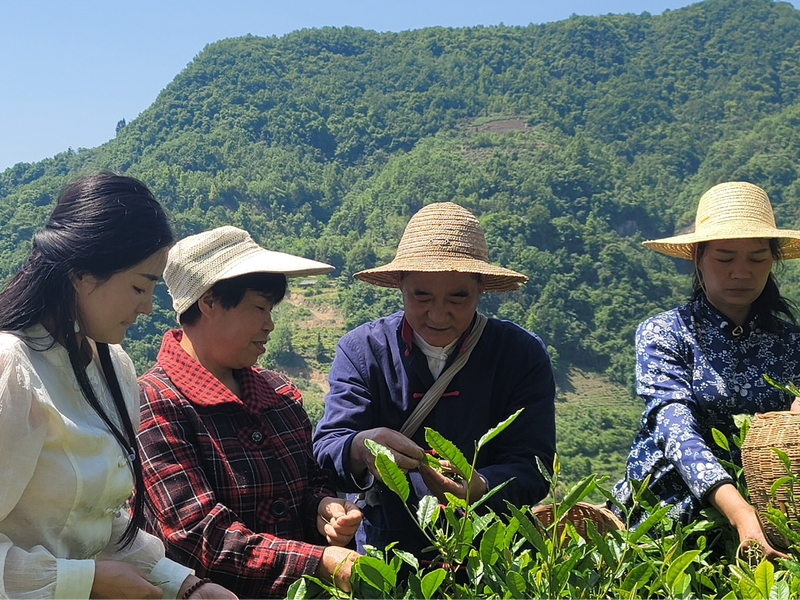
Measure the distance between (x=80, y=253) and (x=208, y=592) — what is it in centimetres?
74

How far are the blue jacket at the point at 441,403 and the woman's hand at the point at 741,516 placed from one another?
1.44 ft

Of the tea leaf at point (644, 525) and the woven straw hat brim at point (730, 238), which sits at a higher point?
the woven straw hat brim at point (730, 238)

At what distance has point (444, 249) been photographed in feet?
7.11

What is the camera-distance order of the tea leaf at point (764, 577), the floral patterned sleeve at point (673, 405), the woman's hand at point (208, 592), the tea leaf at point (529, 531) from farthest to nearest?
the floral patterned sleeve at point (673, 405), the woman's hand at point (208, 592), the tea leaf at point (529, 531), the tea leaf at point (764, 577)

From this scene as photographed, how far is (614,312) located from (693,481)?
164ft

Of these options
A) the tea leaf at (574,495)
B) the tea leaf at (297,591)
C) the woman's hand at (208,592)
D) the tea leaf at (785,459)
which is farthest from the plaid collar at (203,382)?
the tea leaf at (785,459)

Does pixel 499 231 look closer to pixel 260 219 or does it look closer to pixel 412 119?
pixel 260 219

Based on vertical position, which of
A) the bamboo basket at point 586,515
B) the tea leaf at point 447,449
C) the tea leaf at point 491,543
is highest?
the tea leaf at point 447,449

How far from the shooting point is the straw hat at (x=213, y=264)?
198cm

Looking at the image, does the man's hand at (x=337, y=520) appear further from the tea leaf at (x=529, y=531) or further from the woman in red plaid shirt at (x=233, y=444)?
the tea leaf at (x=529, y=531)

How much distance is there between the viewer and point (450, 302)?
2135 mm

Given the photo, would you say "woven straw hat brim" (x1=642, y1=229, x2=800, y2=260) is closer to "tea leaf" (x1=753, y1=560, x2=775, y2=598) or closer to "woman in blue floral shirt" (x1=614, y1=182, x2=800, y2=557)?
"woman in blue floral shirt" (x1=614, y1=182, x2=800, y2=557)

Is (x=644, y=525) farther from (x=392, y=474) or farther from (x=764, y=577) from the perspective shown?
(x=392, y=474)

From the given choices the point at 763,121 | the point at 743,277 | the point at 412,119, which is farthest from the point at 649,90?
the point at 743,277
